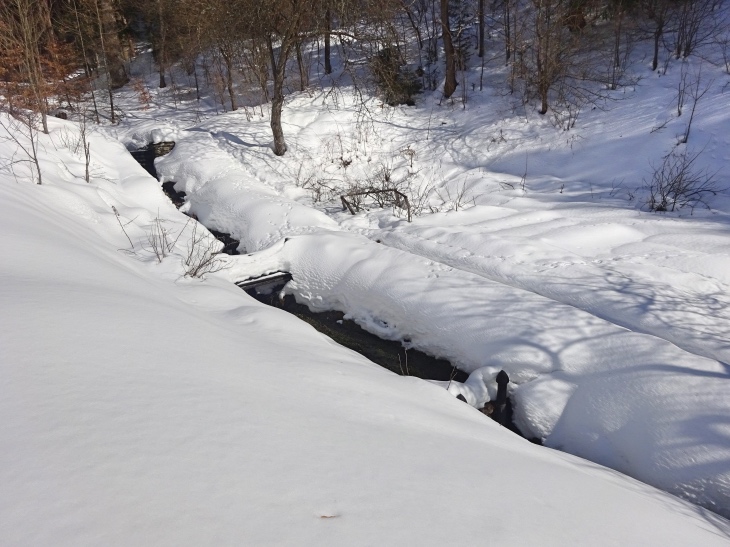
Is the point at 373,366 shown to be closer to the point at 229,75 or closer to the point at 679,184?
the point at 679,184

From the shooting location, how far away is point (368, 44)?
1103 cm

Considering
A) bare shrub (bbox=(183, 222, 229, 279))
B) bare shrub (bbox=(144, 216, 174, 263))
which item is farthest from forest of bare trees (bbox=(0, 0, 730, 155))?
bare shrub (bbox=(183, 222, 229, 279))

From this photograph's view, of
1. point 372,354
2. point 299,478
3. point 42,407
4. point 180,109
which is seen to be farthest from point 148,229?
point 180,109

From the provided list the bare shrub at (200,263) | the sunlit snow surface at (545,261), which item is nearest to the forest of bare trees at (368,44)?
the sunlit snow surface at (545,261)

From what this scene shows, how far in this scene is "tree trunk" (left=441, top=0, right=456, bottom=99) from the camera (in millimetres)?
12844

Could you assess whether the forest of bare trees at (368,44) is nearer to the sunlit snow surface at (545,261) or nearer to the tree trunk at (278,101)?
the tree trunk at (278,101)

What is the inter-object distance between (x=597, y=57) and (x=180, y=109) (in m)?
13.0

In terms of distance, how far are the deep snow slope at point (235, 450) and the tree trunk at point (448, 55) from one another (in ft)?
39.2

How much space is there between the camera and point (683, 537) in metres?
2.32

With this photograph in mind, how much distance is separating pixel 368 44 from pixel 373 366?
9.26 m

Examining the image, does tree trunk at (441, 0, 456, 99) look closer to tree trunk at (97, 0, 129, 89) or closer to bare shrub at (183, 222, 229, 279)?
bare shrub at (183, 222, 229, 279)

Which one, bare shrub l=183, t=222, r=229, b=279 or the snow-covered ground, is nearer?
the snow-covered ground

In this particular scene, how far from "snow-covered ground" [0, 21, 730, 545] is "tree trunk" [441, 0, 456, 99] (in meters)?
5.31

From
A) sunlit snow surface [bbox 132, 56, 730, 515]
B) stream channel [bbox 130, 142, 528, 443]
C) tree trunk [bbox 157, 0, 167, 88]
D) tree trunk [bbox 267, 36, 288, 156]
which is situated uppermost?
tree trunk [bbox 157, 0, 167, 88]
